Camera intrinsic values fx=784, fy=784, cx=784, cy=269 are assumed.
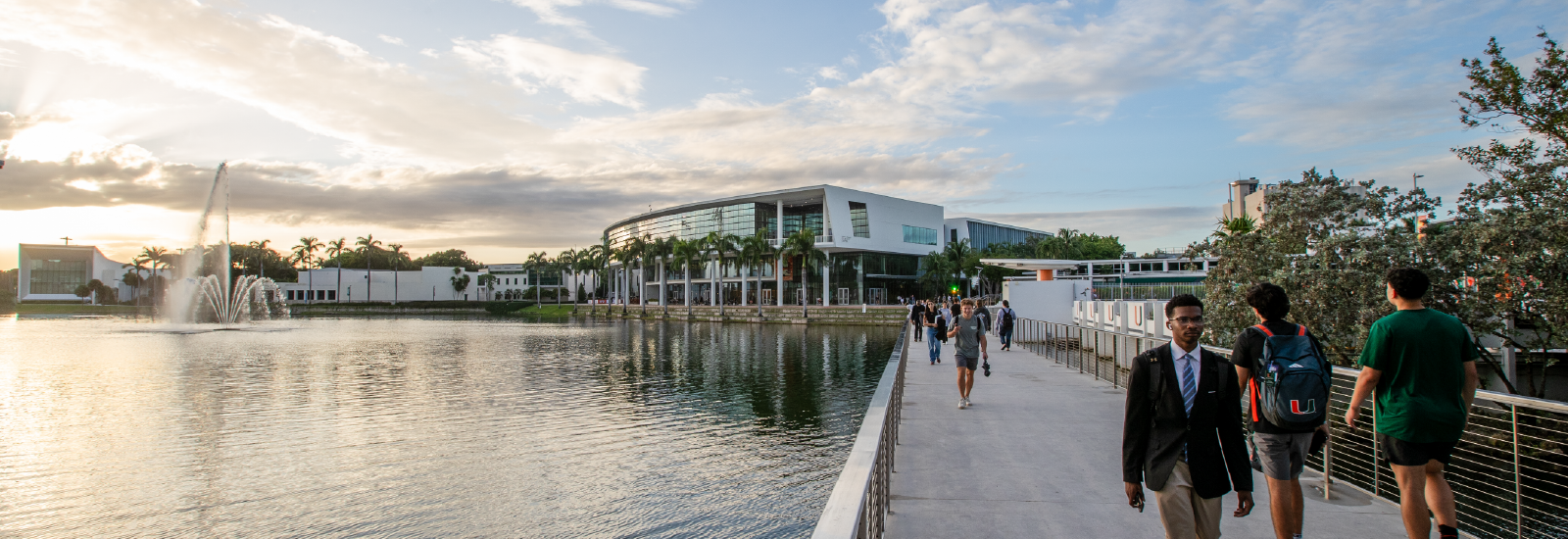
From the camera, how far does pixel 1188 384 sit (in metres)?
3.73

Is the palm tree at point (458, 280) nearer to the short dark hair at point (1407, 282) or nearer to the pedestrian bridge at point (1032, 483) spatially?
the pedestrian bridge at point (1032, 483)

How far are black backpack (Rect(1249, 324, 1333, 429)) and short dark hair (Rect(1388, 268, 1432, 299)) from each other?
20.1 inches

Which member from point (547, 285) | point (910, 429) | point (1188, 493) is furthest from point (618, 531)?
point (547, 285)

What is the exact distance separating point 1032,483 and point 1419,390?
2.70m

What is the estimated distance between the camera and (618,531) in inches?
318

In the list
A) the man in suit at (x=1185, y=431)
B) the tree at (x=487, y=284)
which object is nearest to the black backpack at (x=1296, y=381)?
the man in suit at (x=1185, y=431)

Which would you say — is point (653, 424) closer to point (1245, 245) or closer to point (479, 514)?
point (479, 514)

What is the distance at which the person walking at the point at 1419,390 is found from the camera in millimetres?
4086

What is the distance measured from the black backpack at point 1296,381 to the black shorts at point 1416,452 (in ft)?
1.32

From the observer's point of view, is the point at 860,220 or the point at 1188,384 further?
the point at 860,220

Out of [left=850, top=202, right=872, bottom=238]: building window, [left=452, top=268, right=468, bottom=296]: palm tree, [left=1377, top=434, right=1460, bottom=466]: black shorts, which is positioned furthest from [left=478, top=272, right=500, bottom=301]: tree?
[left=1377, top=434, right=1460, bottom=466]: black shorts

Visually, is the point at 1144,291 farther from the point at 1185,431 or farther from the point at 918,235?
the point at 918,235

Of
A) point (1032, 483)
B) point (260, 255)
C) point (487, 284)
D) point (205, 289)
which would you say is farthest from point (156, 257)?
point (1032, 483)

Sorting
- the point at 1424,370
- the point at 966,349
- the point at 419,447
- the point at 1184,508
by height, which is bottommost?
the point at 419,447
